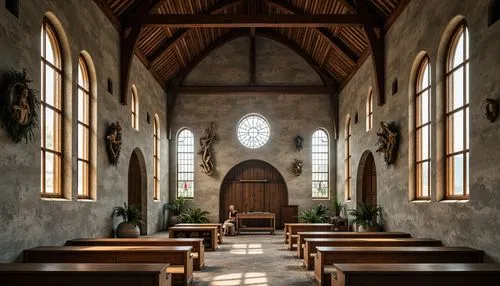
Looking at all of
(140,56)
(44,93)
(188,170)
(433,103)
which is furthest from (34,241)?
(188,170)

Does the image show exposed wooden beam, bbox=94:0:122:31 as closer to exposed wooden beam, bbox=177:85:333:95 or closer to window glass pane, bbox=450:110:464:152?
exposed wooden beam, bbox=177:85:333:95

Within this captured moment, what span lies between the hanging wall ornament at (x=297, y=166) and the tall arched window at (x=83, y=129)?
10.4 meters

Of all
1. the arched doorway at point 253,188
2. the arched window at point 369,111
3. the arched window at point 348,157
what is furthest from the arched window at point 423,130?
the arched doorway at point 253,188

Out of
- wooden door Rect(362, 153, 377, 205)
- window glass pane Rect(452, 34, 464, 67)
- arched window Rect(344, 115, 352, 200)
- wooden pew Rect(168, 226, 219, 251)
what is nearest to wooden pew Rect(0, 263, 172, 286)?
window glass pane Rect(452, 34, 464, 67)

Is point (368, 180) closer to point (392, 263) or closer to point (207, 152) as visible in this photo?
point (207, 152)

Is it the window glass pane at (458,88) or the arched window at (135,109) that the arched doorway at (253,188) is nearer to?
the arched window at (135,109)

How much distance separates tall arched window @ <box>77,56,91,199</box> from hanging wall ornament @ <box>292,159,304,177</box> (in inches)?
408

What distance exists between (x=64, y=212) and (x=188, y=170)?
36.3 ft

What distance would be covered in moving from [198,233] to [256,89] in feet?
28.7

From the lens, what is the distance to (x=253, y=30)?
60.6 ft

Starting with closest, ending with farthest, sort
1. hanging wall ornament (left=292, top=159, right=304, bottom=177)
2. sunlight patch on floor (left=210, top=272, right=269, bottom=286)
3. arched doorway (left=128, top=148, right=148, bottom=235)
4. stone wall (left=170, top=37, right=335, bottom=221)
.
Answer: sunlight patch on floor (left=210, top=272, right=269, bottom=286) → arched doorway (left=128, top=148, right=148, bottom=235) → hanging wall ornament (left=292, top=159, right=304, bottom=177) → stone wall (left=170, top=37, right=335, bottom=221)

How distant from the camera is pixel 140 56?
1519 centimetres

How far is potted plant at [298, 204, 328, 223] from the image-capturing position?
56.1 feet

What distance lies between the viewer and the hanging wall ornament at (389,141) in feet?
39.0
